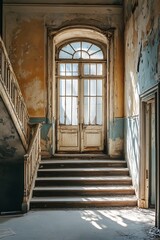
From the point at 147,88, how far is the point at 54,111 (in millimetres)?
3899

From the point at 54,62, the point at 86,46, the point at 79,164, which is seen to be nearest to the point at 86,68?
the point at 86,46

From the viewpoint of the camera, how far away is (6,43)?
932 centimetres

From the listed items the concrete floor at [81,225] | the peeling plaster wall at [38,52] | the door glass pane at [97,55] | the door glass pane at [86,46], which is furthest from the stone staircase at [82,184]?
the door glass pane at [86,46]

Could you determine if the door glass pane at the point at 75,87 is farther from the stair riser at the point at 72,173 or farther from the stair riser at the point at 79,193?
the stair riser at the point at 79,193

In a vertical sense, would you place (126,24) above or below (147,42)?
above

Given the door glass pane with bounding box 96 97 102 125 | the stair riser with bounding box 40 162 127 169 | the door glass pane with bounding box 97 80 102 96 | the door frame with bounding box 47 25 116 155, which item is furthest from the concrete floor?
the door glass pane with bounding box 97 80 102 96

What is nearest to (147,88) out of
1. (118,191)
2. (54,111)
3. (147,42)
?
(147,42)

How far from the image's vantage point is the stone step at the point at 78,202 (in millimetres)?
6910

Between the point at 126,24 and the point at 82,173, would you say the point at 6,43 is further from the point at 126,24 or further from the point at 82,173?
the point at 82,173

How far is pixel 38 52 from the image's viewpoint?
9344 millimetres

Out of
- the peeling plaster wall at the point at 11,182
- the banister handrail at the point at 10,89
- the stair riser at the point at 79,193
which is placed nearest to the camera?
the banister handrail at the point at 10,89

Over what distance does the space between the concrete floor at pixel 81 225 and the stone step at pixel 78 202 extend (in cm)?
23

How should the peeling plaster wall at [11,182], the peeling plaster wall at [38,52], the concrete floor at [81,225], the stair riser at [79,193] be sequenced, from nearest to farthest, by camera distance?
the concrete floor at [81,225] → the stair riser at [79,193] → the peeling plaster wall at [11,182] → the peeling plaster wall at [38,52]

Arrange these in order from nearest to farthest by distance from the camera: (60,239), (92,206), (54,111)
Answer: (60,239) → (92,206) → (54,111)
